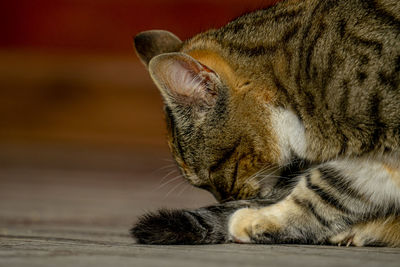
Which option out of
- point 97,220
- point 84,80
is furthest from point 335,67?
point 84,80

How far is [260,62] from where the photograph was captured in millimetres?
2738

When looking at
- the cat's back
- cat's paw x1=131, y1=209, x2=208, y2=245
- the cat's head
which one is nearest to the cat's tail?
cat's paw x1=131, y1=209, x2=208, y2=245

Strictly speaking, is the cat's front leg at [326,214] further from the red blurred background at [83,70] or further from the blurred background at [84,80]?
the red blurred background at [83,70]

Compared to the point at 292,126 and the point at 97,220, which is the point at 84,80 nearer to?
the point at 97,220

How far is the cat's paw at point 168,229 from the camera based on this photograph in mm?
2361

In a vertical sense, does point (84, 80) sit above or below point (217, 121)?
above

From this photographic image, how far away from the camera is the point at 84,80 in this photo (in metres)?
7.66

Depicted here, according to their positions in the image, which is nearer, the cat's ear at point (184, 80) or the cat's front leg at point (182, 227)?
the cat's front leg at point (182, 227)

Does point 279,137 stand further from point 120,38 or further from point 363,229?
point 120,38

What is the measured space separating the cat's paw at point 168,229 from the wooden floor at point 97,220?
66 mm

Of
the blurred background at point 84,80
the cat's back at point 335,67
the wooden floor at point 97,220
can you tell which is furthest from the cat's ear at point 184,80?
the blurred background at point 84,80

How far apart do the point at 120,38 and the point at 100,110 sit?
29.1 inches

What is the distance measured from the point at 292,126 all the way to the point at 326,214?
0.30 meters

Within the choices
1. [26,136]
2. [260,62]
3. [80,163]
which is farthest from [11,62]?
[260,62]
